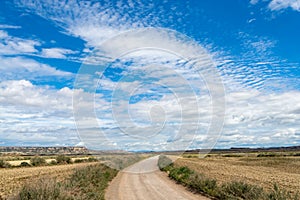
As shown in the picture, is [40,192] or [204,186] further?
[204,186]

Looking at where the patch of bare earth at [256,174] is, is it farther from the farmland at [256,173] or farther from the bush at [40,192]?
the bush at [40,192]

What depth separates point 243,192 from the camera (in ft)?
60.8

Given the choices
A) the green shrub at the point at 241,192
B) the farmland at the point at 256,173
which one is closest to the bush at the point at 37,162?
the farmland at the point at 256,173

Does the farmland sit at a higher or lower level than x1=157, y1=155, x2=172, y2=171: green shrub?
lower

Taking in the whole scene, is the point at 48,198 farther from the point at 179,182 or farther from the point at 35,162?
Result: the point at 35,162

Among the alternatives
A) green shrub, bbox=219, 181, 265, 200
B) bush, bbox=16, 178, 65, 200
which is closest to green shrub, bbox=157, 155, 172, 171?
green shrub, bbox=219, 181, 265, 200

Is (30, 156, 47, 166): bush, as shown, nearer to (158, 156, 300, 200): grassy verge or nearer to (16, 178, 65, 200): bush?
(158, 156, 300, 200): grassy verge

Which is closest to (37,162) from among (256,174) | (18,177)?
(18,177)

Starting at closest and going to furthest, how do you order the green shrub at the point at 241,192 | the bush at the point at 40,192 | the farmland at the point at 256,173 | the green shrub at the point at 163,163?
1. the bush at the point at 40,192
2. the green shrub at the point at 241,192
3. the farmland at the point at 256,173
4. the green shrub at the point at 163,163

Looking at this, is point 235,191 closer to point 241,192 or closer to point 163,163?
point 241,192

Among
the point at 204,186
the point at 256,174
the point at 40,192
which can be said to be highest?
the point at 40,192

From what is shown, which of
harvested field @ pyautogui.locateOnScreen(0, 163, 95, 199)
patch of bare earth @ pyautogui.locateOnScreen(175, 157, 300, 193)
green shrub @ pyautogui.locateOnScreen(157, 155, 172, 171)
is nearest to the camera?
harvested field @ pyautogui.locateOnScreen(0, 163, 95, 199)

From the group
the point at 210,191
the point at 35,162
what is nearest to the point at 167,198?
the point at 210,191

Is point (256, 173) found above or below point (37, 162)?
below
